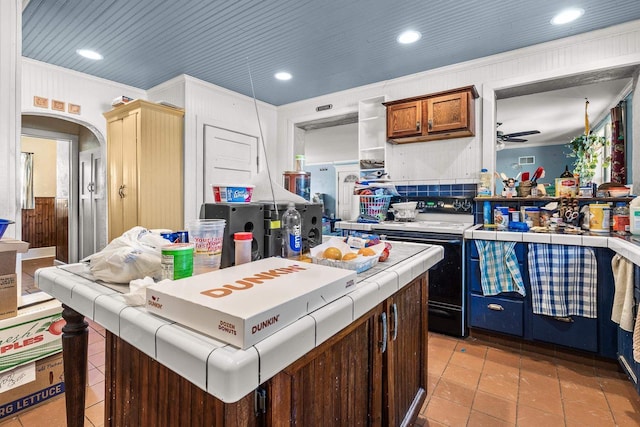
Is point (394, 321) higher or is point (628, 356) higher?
point (394, 321)

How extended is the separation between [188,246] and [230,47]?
2.77m

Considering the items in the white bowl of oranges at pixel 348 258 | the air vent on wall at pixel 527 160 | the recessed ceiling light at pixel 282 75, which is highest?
the recessed ceiling light at pixel 282 75

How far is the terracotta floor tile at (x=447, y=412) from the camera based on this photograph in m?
1.71

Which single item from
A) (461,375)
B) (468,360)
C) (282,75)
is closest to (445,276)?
(468,360)

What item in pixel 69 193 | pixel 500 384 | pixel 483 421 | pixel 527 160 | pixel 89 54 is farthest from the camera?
pixel 527 160

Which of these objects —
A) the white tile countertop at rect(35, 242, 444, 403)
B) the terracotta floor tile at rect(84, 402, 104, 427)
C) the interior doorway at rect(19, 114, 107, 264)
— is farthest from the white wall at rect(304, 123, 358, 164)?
the white tile countertop at rect(35, 242, 444, 403)

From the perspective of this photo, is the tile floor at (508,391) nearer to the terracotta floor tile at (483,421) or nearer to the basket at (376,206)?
the terracotta floor tile at (483,421)

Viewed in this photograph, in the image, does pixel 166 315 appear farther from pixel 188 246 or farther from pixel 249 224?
pixel 249 224

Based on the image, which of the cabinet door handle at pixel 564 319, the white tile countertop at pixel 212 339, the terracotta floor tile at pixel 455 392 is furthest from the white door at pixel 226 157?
the cabinet door handle at pixel 564 319

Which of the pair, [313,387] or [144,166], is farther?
[144,166]

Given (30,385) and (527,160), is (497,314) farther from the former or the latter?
(527,160)

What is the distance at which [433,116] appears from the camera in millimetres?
3211

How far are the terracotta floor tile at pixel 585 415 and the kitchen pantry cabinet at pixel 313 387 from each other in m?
1.03

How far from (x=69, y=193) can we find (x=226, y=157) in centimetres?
296
